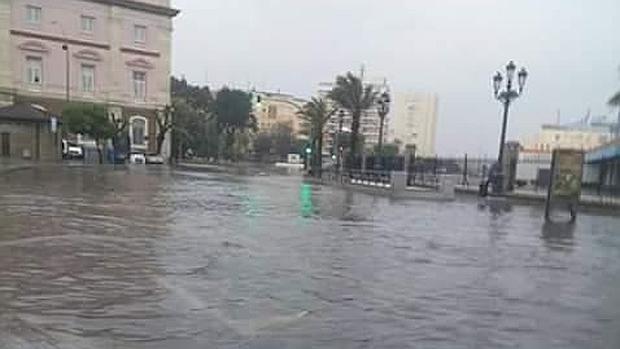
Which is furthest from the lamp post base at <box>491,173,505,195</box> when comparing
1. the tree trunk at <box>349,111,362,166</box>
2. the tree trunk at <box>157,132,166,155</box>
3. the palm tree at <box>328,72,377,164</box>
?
the tree trunk at <box>157,132,166,155</box>

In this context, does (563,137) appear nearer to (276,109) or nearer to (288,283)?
(276,109)

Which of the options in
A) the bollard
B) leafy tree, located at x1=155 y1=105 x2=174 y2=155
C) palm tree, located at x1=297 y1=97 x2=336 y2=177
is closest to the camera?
the bollard

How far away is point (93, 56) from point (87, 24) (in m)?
3.18

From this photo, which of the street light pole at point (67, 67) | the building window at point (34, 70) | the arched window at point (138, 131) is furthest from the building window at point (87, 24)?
the arched window at point (138, 131)

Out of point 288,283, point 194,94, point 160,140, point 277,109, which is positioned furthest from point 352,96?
point 277,109

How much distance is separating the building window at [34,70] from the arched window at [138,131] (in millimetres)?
9630

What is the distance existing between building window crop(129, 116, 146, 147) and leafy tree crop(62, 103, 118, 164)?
11.0m

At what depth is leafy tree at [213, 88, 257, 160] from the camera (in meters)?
104

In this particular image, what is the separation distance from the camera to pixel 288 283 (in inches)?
336

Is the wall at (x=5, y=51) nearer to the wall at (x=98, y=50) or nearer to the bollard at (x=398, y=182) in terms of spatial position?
the wall at (x=98, y=50)

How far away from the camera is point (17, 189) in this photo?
21.5m

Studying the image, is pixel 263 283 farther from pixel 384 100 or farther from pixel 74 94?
pixel 74 94

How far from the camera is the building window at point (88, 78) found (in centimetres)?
6631

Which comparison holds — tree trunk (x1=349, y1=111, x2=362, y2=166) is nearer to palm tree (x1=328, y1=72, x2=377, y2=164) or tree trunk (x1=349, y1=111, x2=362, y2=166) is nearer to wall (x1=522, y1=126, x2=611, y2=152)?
palm tree (x1=328, y1=72, x2=377, y2=164)
